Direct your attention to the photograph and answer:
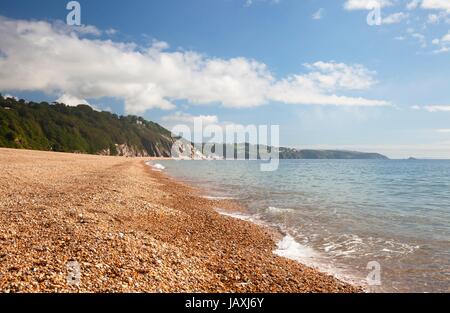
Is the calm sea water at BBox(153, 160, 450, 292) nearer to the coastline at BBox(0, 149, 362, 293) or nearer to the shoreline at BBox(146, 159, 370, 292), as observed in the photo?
the shoreline at BBox(146, 159, 370, 292)

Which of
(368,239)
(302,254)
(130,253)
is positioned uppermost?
(130,253)

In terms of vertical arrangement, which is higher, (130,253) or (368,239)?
(130,253)

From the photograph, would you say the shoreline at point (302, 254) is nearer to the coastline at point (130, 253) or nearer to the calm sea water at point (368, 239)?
the calm sea water at point (368, 239)

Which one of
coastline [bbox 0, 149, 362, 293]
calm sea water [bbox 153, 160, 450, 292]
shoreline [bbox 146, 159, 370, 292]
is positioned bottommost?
calm sea water [bbox 153, 160, 450, 292]

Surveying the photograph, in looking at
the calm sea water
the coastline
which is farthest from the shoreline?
the coastline

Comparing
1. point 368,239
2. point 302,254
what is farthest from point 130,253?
point 368,239

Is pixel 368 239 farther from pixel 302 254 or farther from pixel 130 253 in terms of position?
pixel 130 253

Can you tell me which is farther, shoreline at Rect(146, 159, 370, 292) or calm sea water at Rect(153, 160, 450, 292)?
calm sea water at Rect(153, 160, 450, 292)

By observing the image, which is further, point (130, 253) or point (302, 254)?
point (302, 254)

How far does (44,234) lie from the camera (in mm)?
12016

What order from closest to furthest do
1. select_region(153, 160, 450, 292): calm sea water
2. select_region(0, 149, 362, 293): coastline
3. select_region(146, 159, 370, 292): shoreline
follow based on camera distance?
select_region(0, 149, 362, 293): coastline < select_region(146, 159, 370, 292): shoreline < select_region(153, 160, 450, 292): calm sea water

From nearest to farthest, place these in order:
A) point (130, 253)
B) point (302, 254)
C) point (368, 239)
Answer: point (130, 253) → point (302, 254) → point (368, 239)

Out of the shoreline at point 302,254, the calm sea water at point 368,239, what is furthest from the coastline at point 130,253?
the calm sea water at point 368,239
